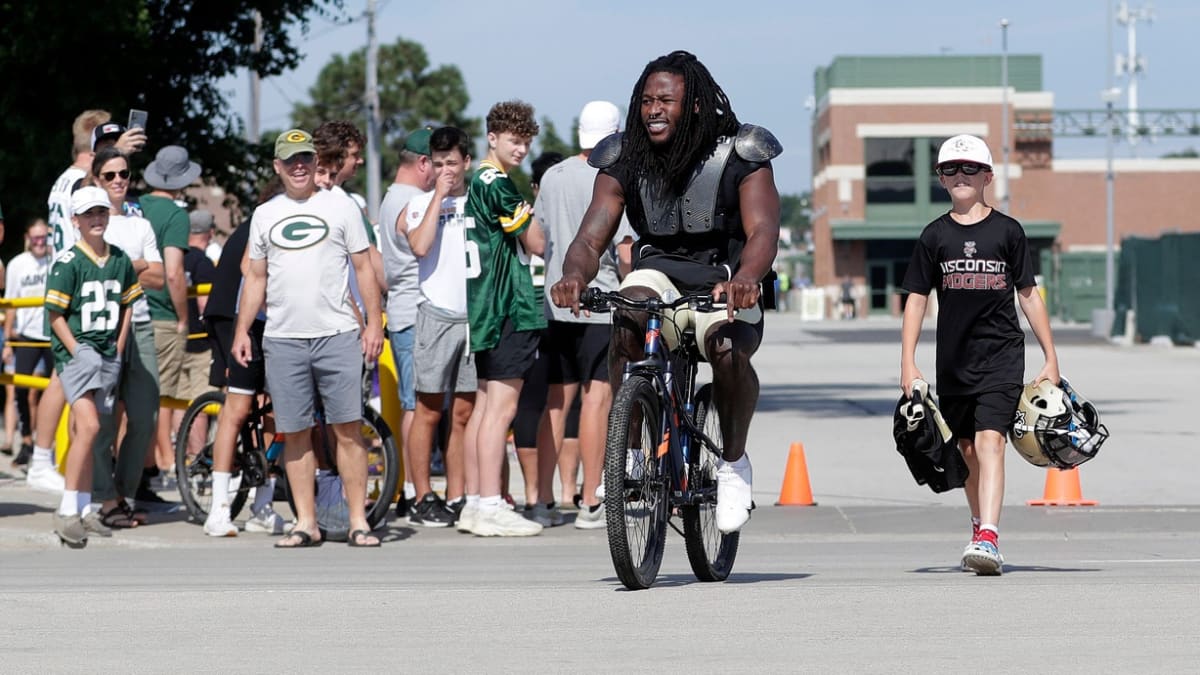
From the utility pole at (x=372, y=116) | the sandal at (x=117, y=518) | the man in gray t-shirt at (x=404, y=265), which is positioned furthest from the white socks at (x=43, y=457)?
the utility pole at (x=372, y=116)

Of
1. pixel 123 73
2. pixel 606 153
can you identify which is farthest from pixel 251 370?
pixel 123 73

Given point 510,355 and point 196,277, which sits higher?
point 196,277

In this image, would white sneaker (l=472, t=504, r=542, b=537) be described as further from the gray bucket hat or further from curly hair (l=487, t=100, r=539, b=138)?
the gray bucket hat

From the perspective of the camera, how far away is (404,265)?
11.0 m

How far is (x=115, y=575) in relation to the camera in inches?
341

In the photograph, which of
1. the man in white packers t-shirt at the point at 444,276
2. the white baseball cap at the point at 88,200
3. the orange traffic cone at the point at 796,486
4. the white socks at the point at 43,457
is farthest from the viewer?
the white socks at the point at 43,457

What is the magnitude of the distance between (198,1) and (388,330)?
42.1 ft

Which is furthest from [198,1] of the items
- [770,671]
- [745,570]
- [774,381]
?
[770,671]

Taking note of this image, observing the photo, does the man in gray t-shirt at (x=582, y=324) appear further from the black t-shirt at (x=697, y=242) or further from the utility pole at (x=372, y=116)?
the utility pole at (x=372, y=116)

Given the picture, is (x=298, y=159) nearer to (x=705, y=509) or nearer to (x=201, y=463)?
(x=201, y=463)

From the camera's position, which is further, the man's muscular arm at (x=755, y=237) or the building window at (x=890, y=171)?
the building window at (x=890, y=171)

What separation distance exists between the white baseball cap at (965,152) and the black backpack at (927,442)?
924mm

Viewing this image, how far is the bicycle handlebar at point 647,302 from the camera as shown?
7051 millimetres

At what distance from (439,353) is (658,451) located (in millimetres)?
3403
